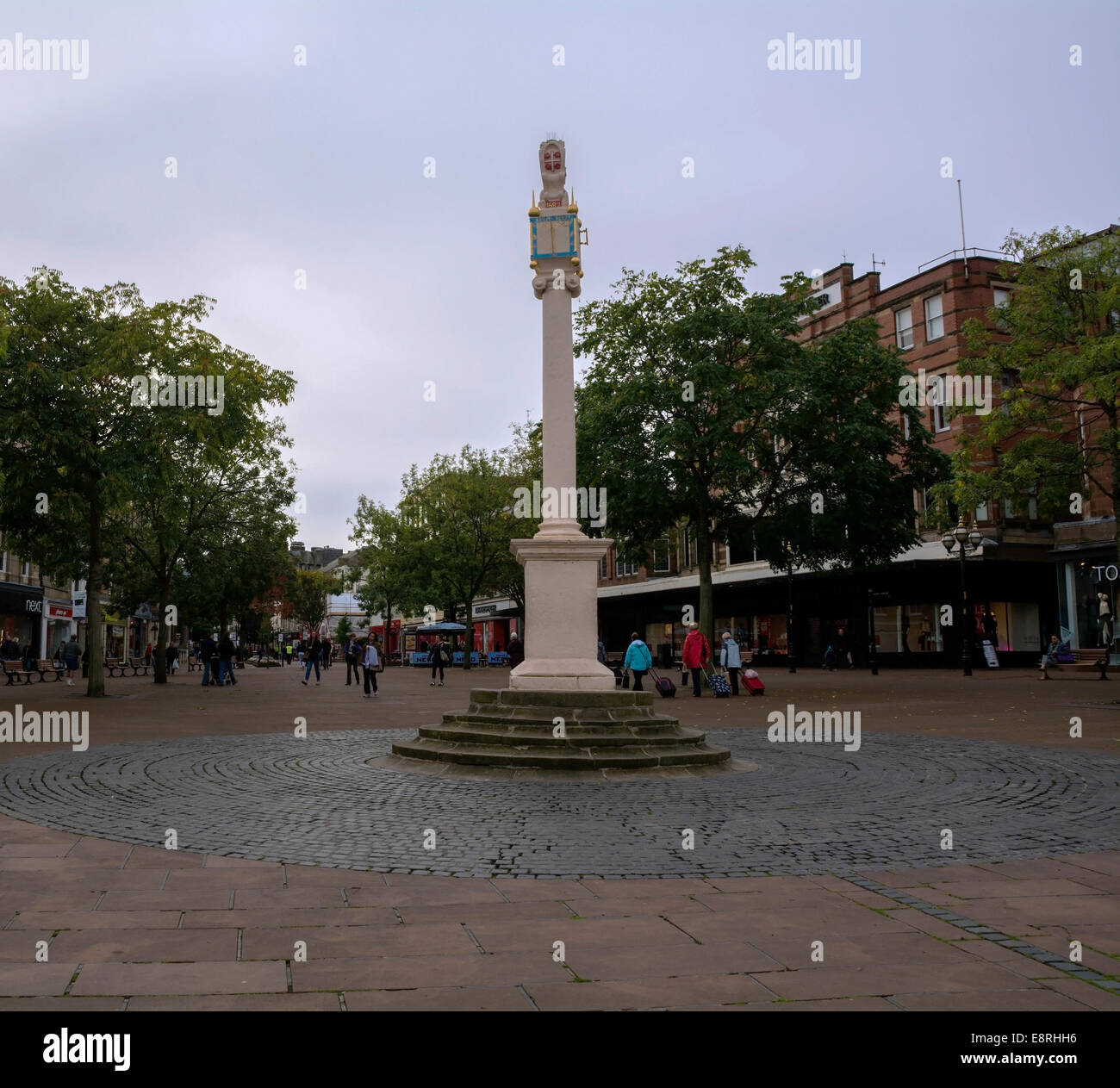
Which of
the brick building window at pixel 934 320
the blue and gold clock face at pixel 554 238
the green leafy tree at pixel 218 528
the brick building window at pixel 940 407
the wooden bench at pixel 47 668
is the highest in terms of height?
the brick building window at pixel 934 320

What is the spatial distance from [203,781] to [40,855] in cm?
359

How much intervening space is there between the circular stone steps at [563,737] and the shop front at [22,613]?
4046 cm

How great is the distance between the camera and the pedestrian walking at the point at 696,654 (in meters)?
23.8

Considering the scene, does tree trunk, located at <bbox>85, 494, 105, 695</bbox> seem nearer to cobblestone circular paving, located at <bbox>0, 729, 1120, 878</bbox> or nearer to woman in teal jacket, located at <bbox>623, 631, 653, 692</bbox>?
woman in teal jacket, located at <bbox>623, 631, 653, 692</bbox>

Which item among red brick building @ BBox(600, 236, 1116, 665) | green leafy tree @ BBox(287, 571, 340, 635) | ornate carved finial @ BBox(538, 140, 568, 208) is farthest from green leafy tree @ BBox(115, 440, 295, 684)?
green leafy tree @ BBox(287, 571, 340, 635)

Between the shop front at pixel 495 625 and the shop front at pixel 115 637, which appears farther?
the shop front at pixel 495 625

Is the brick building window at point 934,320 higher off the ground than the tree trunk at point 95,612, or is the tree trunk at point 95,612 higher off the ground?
the brick building window at point 934,320

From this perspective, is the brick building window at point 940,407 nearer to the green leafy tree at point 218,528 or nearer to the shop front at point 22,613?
the green leafy tree at point 218,528

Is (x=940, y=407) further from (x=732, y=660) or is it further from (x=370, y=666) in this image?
(x=370, y=666)

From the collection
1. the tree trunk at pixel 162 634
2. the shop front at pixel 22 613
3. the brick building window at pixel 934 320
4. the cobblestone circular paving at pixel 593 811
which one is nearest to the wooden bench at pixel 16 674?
the tree trunk at pixel 162 634

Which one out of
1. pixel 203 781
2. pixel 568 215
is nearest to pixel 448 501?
pixel 568 215

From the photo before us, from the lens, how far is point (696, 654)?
23.7m

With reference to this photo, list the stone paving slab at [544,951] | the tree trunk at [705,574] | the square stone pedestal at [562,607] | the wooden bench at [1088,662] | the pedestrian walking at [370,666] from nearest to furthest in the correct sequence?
1. the stone paving slab at [544,951]
2. the square stone pedestal at [562,607]
3. the pedestrian walking at [370,666]
4. the tree trunk at [705,574]
5. the wooden bench at [1088,662]

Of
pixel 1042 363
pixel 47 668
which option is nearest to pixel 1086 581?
pixel 1042 363
